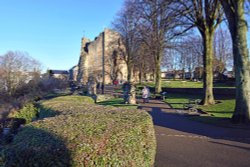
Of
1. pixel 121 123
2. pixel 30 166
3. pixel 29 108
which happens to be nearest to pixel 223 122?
pixel 29 108

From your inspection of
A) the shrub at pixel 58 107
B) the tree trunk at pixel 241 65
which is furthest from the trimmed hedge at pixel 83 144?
the tree trunk at pixel 241 65

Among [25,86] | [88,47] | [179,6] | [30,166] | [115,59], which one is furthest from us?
[88,47]

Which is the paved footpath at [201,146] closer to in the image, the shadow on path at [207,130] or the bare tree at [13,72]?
the shadow on path at [207,130]

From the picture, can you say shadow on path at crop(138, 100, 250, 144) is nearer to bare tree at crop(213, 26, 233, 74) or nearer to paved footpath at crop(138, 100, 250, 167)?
paved footpath at crop(138, 100, 250, 167)

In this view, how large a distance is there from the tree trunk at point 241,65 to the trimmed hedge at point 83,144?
31.3 ft

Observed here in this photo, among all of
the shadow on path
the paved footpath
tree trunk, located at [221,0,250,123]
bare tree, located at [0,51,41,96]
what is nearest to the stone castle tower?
bare tree, located at [0,51,41,96]

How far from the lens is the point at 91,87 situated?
32812 mm

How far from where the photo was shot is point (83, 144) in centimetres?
375

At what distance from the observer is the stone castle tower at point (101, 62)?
66.2m

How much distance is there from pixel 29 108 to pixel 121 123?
898 cm

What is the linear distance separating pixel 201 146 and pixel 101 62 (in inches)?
2555

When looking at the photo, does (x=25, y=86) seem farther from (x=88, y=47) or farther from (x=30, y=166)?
(x=88, y=47)

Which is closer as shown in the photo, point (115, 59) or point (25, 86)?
point (25, 86)

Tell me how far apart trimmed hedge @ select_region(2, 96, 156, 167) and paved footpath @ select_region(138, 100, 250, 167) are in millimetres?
2160
